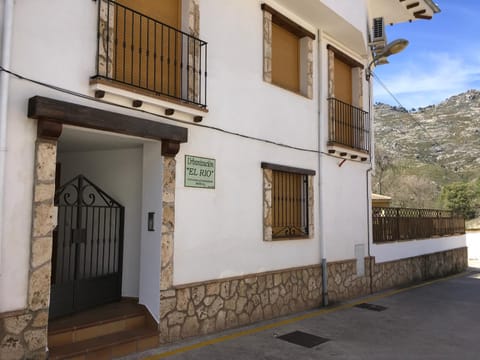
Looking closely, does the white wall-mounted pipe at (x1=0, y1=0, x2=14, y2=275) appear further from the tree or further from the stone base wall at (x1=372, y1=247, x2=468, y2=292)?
the tree

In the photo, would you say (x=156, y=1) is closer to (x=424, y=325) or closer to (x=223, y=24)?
(x=223, y=24)

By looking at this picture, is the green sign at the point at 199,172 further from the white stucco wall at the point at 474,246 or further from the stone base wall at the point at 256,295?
the white stucco wall at the point at 474,246

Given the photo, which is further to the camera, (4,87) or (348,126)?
(348,126)

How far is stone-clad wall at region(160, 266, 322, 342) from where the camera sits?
628 centimetres

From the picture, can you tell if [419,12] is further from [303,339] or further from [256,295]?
[303,339]

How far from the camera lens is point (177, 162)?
21.2ft

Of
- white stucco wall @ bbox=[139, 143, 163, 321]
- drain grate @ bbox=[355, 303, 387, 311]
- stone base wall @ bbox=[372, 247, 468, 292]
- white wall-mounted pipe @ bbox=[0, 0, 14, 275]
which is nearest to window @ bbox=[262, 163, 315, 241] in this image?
drain grate @ bbox=[355, 303, 387, 311]

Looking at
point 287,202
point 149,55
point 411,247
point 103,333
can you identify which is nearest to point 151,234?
point 103,333

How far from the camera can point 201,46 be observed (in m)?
6.91

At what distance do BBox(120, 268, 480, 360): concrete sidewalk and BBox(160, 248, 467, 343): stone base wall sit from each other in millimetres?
186

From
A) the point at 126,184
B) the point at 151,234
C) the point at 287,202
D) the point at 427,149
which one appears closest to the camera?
the point at 151,234

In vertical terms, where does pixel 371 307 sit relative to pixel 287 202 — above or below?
below

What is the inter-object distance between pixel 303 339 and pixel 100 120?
173 inches

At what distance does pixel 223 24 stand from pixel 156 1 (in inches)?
50.0
